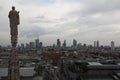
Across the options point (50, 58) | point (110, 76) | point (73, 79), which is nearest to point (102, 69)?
point (110, 76)

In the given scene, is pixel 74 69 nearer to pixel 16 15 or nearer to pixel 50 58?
pixel 16 15

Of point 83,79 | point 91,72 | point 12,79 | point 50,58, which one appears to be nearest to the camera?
point 12,79

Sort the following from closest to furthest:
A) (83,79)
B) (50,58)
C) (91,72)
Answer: (83,79) < (91,72) < (50,58)

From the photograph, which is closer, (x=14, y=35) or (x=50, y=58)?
(x=14, y=35)

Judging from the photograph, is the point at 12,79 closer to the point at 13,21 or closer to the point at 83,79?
the point at 13,21

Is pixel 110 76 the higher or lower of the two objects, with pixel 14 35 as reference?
lower

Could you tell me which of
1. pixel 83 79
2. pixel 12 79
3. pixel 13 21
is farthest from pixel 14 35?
pixel 83 79

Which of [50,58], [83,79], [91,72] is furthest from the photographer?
[50,58]

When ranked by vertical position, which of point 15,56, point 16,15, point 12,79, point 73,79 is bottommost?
point 73,79

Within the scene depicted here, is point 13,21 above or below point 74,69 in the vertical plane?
above
